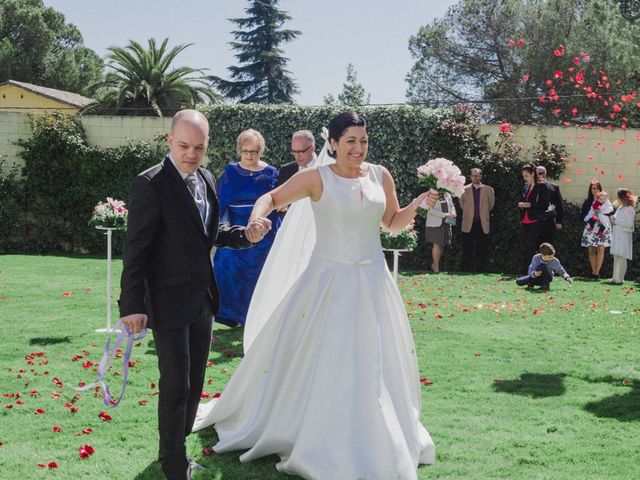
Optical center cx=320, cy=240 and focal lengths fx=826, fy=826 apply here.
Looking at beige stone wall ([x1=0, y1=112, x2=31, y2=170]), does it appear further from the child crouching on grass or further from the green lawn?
the child crouching on grass

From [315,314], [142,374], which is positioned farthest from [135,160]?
[315,314]

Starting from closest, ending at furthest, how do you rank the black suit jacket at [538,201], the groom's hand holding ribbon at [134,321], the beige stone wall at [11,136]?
1. the groom's hand holding ribbon at [134,321]
2. the black suit jacket at [538,201]
3. the beige stone wall at [11,136]

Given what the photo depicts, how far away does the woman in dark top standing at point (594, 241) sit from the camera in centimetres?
1636

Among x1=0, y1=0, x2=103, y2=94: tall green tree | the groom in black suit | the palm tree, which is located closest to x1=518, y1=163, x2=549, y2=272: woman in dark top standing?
the groom in black suit

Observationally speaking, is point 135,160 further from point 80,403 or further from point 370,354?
point 370,354

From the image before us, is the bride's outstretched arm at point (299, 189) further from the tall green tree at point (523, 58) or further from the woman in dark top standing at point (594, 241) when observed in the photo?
the tall green tree at point (523, 58)

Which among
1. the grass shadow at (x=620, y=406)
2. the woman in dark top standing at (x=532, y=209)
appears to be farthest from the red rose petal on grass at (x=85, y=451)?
the woman in dark top standing at (x=532, y=209)

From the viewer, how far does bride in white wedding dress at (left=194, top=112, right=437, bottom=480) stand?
4852mm

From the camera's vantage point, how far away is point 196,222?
15.0 feet

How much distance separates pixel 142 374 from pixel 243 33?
5058 cm

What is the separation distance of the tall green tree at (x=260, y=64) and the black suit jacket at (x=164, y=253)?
51.0 m

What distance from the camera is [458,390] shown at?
7.20 metres

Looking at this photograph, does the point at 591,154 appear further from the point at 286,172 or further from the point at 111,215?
the point at 111,215

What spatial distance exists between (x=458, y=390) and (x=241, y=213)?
307 cm
